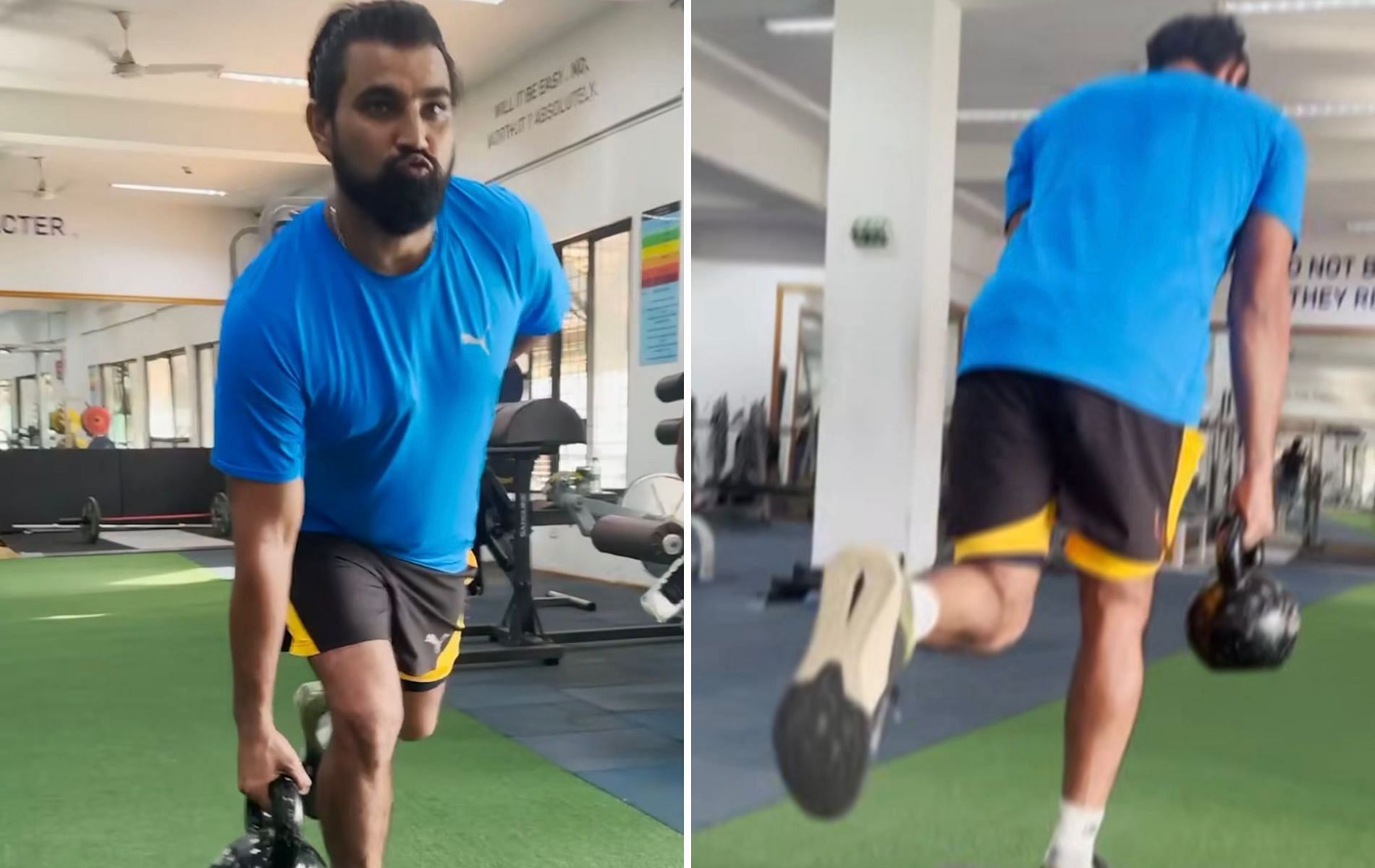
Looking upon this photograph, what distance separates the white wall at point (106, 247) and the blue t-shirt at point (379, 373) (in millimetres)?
349

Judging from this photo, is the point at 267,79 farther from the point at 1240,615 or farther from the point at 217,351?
the point at 1240,615

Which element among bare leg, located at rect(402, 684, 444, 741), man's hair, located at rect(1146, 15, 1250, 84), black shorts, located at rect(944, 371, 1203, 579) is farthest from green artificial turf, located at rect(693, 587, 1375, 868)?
man's hair, located at rect(1146, 15, 1250, 84)

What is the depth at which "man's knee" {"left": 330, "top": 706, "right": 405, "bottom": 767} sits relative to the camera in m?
2.00

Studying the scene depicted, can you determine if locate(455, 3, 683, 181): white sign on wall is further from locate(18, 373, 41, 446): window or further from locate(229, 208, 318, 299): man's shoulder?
locate(18, 373, 41, 446): window

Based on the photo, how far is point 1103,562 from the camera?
6.56 ft

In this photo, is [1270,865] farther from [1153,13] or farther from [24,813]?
[24,813]

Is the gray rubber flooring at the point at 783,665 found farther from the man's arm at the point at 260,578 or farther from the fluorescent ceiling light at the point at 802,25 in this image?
the fluorescent ceiling light at the point at 802,25

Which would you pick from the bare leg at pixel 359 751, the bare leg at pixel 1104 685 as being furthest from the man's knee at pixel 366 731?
the bare leg at pixel 1104 685

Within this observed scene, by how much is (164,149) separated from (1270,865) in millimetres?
2669

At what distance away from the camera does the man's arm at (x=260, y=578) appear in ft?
6.30

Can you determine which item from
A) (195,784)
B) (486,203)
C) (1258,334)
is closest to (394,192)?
(486,203)

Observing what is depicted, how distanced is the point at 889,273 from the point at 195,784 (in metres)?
Result: 2.35

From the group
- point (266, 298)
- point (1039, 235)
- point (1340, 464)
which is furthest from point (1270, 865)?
point (266, 298)

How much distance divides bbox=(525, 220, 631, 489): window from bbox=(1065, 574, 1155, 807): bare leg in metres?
1.05
